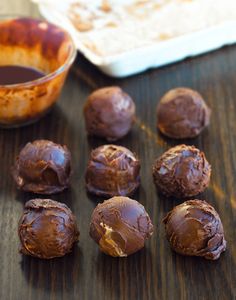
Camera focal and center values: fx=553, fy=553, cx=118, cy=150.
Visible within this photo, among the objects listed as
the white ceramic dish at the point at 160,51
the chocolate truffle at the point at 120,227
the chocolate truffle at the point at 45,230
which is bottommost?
the white ceramic dish at the point at 160,51

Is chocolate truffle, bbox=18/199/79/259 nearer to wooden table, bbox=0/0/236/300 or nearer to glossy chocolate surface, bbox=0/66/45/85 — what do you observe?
wooden table, bbox=0/0/236/300

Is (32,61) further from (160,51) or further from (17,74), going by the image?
(160,51)

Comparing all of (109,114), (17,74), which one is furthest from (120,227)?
(17,74)

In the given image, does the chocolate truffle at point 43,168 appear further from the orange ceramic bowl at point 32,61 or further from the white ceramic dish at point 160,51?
the white ceramic dish at point 160,51

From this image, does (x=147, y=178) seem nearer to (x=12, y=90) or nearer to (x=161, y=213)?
(x=161, y=213)

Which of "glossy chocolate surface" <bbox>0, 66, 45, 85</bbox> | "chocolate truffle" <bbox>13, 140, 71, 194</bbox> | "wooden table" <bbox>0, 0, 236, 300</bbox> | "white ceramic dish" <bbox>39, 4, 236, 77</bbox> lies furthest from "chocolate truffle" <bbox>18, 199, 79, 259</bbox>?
"white ceramic dish" <bbox>39, 4, 236, 77</bbox>

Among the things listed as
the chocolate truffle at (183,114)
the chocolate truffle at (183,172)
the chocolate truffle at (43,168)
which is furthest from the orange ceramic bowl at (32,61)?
the chocolate truffle at (183,172)
